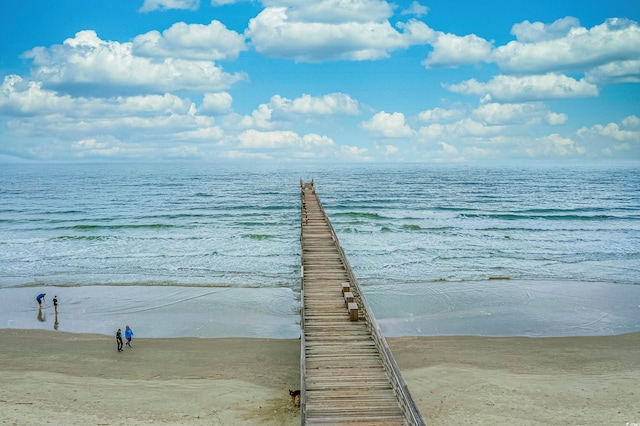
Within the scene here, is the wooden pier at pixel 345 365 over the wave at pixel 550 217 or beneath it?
beneath

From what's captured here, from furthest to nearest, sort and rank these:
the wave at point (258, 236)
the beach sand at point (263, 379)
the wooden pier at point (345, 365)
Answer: the wave at point (258, 236) < the beach sand at point (263, 379) < the wooden pier at point (345, 365)

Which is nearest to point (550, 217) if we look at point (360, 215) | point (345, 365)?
point (360, 215)

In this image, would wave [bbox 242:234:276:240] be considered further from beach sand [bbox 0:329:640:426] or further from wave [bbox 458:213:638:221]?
wave [bbox 458:213:638:221]

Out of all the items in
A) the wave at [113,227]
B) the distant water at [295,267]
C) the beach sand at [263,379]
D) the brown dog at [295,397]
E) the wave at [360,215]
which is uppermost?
the wave at [360,215]

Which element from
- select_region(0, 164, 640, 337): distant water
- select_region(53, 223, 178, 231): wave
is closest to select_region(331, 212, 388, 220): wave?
select_region(0, 164, 640, 337): distant water

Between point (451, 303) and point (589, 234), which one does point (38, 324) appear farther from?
point (589, 234)

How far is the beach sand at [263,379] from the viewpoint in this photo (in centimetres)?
1281

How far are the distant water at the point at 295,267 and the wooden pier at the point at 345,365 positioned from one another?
2.73 m

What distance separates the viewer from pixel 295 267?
28531 mm

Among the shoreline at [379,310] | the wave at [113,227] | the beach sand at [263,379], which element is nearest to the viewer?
the beach sand at [263,379]

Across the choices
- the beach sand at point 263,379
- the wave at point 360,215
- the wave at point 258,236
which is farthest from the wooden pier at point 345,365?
the wave at point 360,215

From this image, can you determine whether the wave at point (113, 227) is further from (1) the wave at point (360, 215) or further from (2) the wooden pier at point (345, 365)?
(2) the wooden pier at point (345, 365)

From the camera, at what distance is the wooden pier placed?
1045cm

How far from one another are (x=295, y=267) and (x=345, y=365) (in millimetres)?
16151
